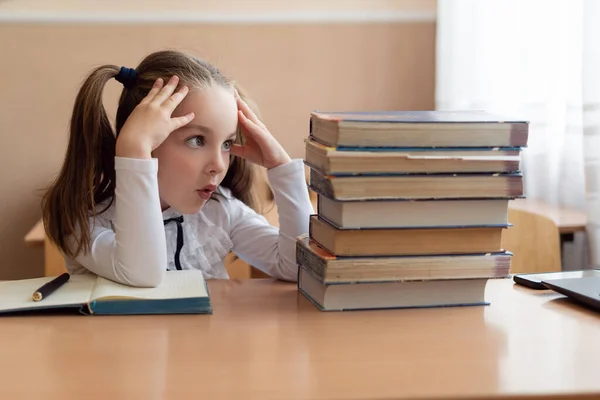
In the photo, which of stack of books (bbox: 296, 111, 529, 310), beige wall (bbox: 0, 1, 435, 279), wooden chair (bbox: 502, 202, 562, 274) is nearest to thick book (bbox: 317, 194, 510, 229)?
stack of books (bbox: 296, 111, 529, 310)

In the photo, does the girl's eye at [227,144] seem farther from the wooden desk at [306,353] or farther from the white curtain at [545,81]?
the white curtain at [545,81]

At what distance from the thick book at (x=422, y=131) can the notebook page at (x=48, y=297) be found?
402 mm

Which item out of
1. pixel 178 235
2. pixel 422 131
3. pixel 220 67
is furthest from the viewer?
pixel 220 67

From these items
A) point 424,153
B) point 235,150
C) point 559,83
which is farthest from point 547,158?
point 424,153

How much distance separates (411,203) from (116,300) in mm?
414

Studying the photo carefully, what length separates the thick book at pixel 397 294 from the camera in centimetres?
115

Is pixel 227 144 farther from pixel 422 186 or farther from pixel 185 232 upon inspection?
pixel 422 186

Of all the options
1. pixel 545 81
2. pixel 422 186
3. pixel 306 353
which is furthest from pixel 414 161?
pixel 545 81

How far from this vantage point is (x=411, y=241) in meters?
1.14

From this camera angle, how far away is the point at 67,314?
1.12 meters

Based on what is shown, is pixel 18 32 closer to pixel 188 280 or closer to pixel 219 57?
pixel 219 57

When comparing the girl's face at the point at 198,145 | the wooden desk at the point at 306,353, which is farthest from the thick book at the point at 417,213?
the girl's face at the point at 198,145

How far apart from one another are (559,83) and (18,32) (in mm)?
1987

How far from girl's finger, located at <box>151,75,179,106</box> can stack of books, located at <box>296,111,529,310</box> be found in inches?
9.8
